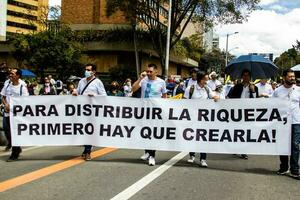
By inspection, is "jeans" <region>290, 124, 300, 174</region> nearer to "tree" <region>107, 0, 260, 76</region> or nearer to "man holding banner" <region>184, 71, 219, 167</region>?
"man holding banner" <region>184, 71, 219, 167</region>

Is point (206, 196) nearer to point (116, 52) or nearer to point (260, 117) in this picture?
point (260, 117)

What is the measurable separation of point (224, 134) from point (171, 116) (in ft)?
3.34

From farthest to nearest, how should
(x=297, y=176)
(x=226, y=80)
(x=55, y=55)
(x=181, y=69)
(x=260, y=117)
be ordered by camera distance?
(x=181, y=69)
(x=55, y=55)
(x=226, y=80)
(x=260, y=117)
(x=297, y=176)

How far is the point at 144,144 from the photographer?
9.61 metres

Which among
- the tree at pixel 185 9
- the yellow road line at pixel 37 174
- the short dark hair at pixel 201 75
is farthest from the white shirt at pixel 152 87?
the tree at pixel 185 9

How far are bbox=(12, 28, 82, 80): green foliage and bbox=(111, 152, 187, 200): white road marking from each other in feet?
112

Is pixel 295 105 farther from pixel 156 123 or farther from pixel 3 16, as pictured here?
pixel 3 16

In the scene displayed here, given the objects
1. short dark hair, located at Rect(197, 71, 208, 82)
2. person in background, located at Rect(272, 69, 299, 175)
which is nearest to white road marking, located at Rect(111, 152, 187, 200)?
short dark hair, located at Rect(197, 71, 208, 82)

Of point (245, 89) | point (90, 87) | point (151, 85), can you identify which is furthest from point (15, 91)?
point (245, 89)

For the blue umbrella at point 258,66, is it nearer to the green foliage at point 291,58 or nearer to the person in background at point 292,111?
the person in background at point 292,111

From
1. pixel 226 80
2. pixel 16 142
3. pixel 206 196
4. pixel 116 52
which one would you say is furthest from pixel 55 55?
pixel 206 196

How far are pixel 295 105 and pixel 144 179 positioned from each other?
2.91m

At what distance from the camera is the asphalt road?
7.02m

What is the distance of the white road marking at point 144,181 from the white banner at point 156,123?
1.51 ft
